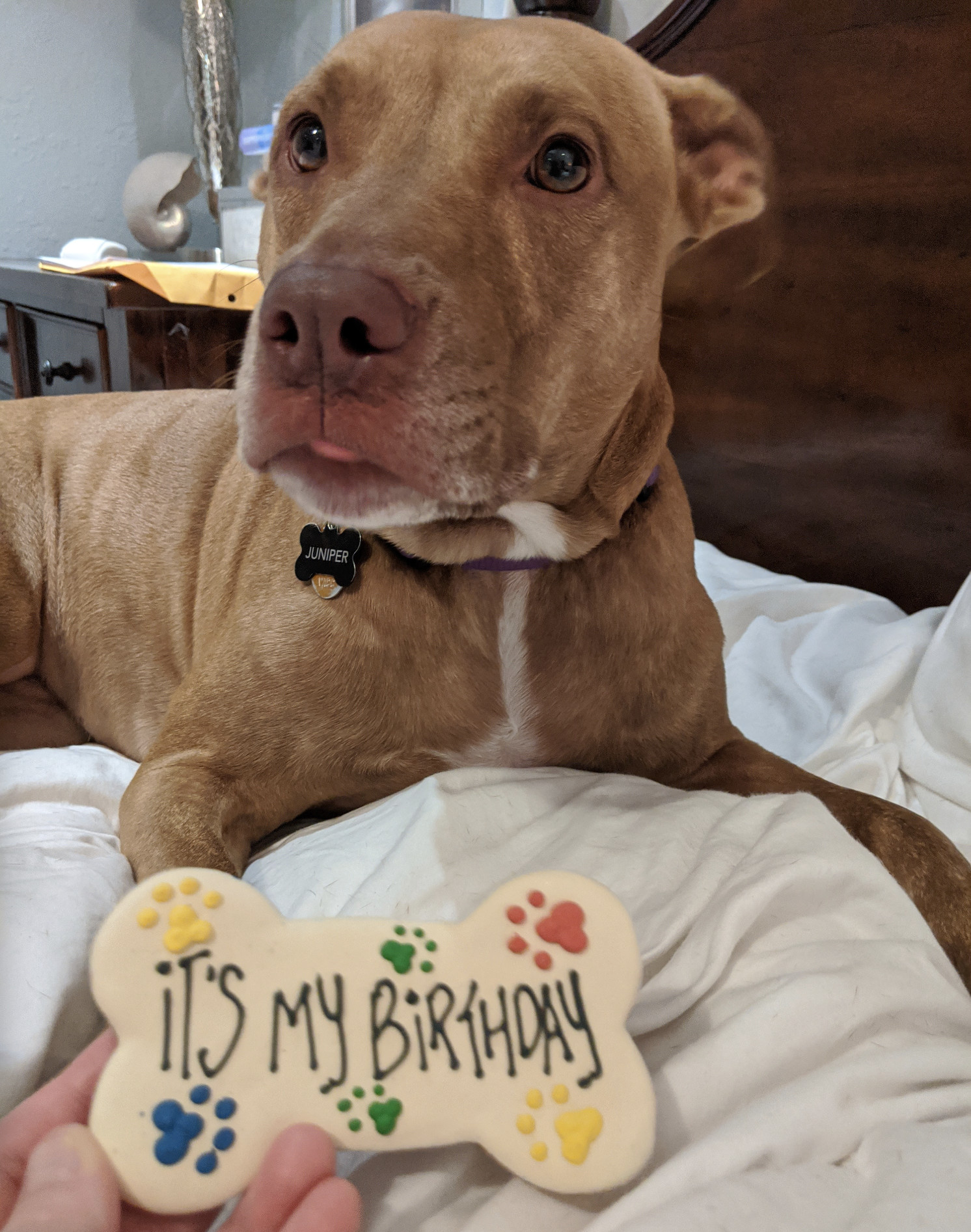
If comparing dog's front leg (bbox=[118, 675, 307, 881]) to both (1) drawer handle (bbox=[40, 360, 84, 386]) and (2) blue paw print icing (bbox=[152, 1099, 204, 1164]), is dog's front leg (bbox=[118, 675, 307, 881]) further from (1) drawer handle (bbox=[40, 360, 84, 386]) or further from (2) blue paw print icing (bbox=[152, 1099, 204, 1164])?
(1) drawer handle (bbox=[40, 360, 84, 386])

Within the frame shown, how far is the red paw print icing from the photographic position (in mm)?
688

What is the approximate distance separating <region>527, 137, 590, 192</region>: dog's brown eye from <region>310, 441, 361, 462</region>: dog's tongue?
1.48 feet

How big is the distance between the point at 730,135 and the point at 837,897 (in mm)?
1122

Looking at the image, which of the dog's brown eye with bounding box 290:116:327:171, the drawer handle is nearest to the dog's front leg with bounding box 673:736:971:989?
the dog's brown eye with bounding box 290:116:327:171

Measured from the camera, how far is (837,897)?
956 mm

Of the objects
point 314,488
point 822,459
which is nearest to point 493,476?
Answer: point 314,488

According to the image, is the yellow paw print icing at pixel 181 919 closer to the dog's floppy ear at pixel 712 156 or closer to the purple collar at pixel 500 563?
the purple collar at pixel 500 563

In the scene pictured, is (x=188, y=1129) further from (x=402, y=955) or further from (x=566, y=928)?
(x=566, y=928)

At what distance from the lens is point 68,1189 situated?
0.54m

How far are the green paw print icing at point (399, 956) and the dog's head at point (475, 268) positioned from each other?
1.46 ft

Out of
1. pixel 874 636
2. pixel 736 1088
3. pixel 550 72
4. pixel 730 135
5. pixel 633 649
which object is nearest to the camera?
pixel 736 1088

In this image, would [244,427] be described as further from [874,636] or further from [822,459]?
[822,459]

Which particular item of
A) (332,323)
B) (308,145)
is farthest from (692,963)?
(308,145)

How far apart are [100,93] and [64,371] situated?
179 centimetres
